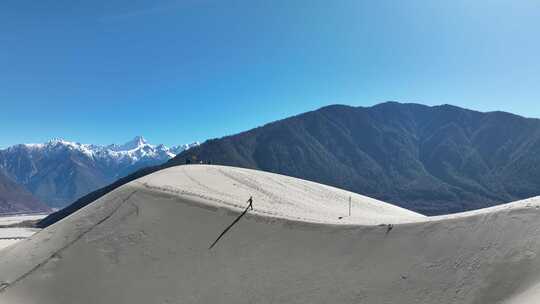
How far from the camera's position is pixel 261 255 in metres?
23.7

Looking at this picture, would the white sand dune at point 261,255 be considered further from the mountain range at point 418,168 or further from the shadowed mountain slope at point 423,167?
the shadowed mountain slope at point 423,167

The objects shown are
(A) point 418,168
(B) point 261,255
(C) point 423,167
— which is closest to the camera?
(B) point 261,255

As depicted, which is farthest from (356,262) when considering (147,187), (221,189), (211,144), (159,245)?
(211,144)

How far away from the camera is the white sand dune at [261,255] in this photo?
17.6 metres

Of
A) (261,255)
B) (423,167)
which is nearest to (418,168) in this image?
(423,167)

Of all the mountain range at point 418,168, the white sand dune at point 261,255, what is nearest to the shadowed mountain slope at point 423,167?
the mountain range at point 418,168

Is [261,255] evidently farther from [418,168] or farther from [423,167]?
[423,167]

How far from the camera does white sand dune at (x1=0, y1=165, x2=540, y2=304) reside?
1758 cm

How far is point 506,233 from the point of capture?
18391 millimetres

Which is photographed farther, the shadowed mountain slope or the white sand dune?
the shadowed mountain slope

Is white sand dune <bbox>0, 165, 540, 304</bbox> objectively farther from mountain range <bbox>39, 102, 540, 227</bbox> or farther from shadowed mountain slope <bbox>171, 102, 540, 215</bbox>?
shadowed mountain slope <bbox>171, 102, 540, 215</bbox>

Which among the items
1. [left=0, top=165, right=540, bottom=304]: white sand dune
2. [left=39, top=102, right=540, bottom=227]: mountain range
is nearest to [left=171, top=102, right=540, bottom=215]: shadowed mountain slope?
[left=39, top=102, right=540, bottom=227]: mountain range

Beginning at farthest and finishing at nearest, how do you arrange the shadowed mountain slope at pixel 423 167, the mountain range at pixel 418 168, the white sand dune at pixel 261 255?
the shadowed mountain slope at pixel 423 167 → the mountain range at pixel 418 168 → the white sand dune at pixel 261 255

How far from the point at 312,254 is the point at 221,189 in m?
13.2
